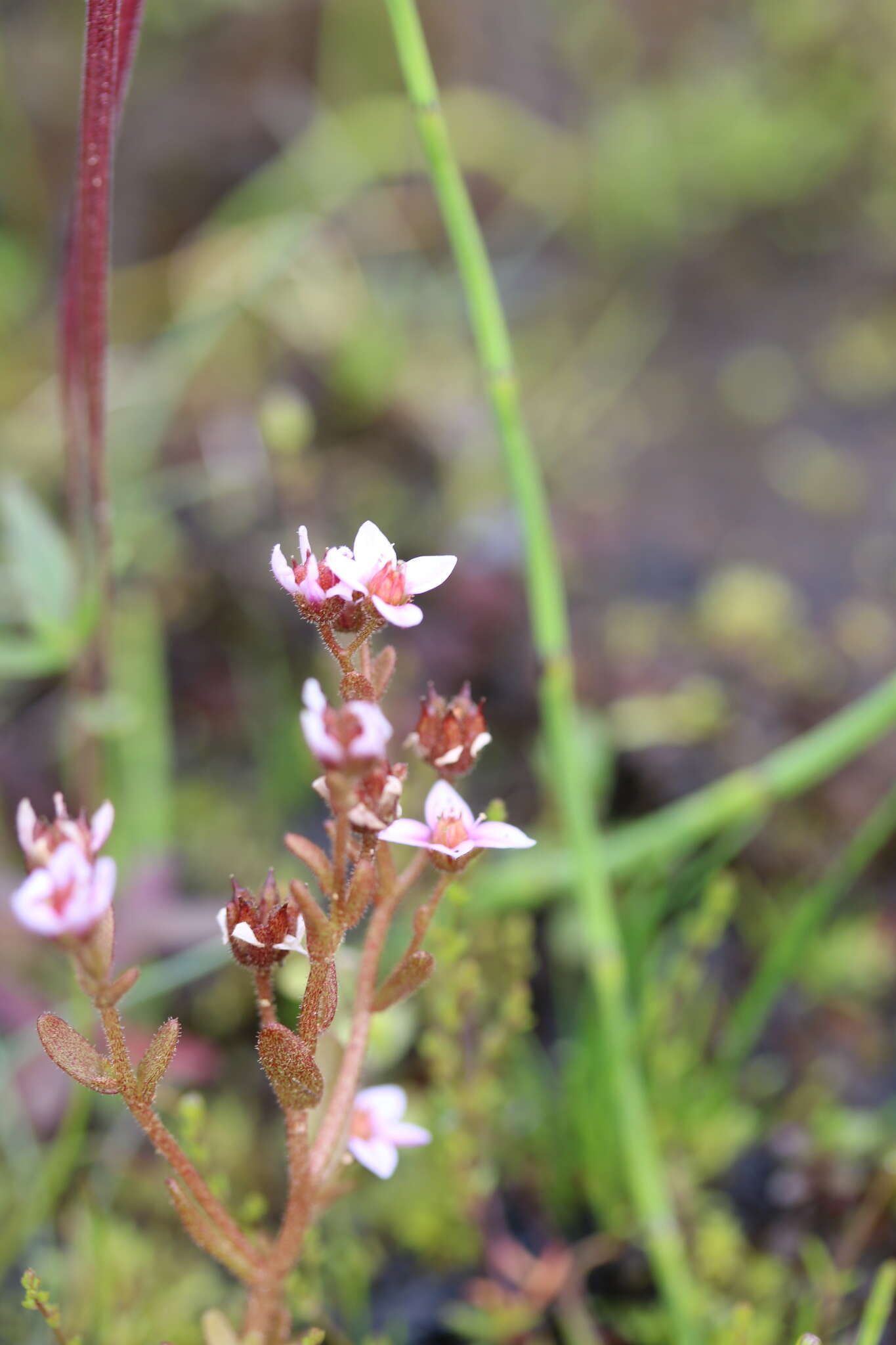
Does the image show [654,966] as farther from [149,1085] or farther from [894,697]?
[149,1085]

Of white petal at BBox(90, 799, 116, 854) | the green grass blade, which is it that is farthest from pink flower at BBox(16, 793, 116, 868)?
the green grass blade

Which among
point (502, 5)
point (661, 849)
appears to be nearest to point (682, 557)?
point (661, 849)

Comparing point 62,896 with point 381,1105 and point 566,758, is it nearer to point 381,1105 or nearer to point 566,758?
point 381,1105

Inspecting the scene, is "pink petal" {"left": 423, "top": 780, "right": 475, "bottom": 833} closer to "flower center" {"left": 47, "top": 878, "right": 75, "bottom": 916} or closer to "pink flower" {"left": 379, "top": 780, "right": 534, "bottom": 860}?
"pink flower" {"left": 379, "top": 780, "right": 534, "bottom": 860}

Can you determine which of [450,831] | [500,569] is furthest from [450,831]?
[500,569]

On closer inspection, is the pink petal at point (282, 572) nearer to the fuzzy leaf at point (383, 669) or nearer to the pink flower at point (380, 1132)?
the fuzzy leaf at point (383, 669)
